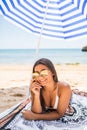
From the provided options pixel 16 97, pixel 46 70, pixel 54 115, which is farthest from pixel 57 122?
pixel 16 97

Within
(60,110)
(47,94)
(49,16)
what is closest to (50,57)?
(49,16)

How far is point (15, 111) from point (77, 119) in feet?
2.39

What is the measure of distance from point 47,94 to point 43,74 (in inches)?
9.7

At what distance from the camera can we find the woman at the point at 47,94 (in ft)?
10.2

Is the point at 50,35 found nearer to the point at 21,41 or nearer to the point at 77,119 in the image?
the point at 77,119

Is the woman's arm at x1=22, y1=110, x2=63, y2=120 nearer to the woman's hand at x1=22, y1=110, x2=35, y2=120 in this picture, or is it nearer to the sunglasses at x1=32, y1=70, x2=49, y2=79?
the woman's hand at x1=22, y1=110, x2=35, y2=120

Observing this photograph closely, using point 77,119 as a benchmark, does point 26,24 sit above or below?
above

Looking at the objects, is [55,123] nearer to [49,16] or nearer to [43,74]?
[43,74]

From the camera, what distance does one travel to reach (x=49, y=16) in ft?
16.7

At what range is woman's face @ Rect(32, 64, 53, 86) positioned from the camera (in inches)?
122

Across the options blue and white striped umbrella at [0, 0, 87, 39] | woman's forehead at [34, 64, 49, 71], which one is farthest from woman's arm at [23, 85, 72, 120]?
blue and white striped umbrella at [0, 0, 87, 39]

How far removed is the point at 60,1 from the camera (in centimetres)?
491

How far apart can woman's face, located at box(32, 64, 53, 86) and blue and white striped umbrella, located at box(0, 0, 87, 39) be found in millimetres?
1845

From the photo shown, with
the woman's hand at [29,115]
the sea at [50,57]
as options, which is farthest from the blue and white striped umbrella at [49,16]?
the sea at [50,57]
